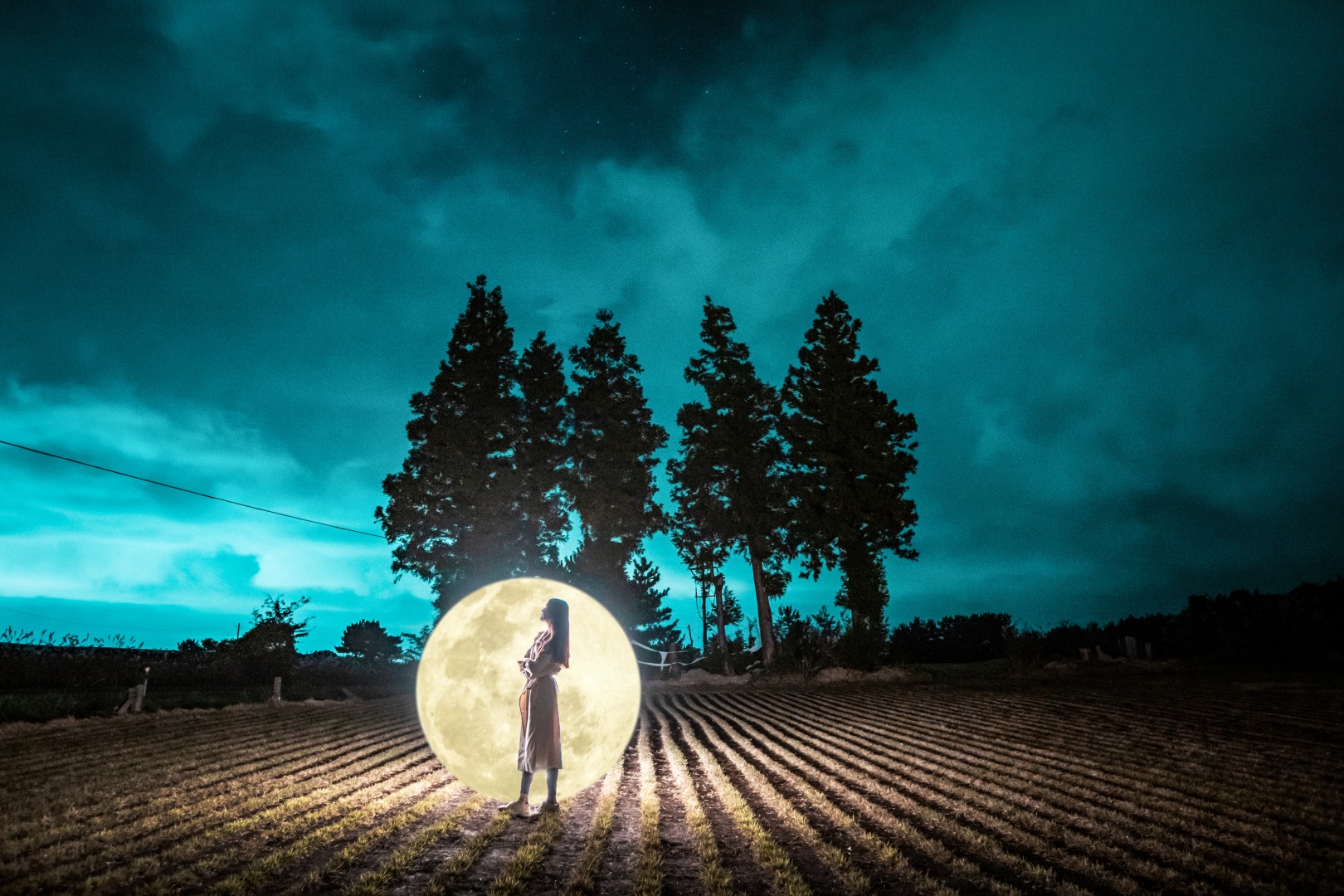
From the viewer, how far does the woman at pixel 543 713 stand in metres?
6.83

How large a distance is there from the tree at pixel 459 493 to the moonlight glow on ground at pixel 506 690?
23626mm

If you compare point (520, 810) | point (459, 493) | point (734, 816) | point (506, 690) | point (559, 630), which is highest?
point (459, 493)

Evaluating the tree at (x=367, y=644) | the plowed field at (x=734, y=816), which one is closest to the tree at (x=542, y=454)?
the tree at (x=367, y=644)

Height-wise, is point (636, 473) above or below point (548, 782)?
above

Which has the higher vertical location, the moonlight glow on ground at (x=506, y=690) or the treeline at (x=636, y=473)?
the treeline at (x=636, y=473)

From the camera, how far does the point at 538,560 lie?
3247 cm

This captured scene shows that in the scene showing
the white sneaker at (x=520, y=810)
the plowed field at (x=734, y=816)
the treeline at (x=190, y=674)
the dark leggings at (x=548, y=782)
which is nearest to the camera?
the plowed field at (x=734, y=816)

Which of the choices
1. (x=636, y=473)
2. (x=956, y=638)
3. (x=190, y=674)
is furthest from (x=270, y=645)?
(x=956, y=638)

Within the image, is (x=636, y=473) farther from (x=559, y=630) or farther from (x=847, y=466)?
(x=559, y=630)

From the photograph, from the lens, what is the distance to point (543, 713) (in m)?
6.84

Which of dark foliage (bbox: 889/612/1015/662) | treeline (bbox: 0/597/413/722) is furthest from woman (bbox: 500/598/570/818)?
dark foliage (bbox: 889/612/1015/662)

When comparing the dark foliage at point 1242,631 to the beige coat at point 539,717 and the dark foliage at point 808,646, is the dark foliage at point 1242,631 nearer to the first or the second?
the dark foliage at point 808,646

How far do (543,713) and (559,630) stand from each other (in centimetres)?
88

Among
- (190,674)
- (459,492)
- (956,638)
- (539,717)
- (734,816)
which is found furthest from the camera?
(956,638)
